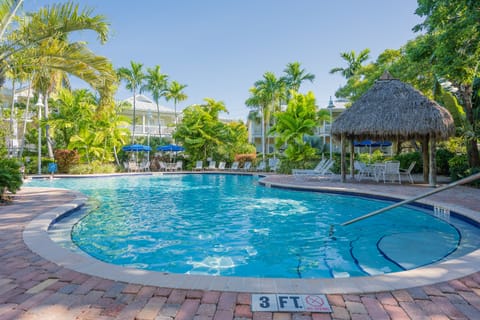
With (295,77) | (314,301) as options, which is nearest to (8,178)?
(314,301)

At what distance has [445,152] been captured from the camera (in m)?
16.4

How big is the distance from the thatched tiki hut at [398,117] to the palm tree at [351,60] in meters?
20.9

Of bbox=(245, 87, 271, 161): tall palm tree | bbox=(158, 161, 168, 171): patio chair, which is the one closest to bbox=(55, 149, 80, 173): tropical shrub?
bbox=(158, 161, 168, 171): patio chair

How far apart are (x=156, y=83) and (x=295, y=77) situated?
558 inches

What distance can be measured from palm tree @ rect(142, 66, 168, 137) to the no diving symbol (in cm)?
2958

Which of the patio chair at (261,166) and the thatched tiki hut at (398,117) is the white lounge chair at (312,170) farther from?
the patio chair at (261,166)

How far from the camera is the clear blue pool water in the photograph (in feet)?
14.1

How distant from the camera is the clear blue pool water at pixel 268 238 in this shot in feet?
14.1

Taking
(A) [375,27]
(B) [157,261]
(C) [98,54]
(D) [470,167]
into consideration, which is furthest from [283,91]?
(B) [157,261]

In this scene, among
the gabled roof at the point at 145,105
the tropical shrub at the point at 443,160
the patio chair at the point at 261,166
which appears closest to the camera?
the tropical shrub at the point at 443,160

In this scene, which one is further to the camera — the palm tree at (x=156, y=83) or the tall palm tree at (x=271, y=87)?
the palm tree at (x=156, y=83)

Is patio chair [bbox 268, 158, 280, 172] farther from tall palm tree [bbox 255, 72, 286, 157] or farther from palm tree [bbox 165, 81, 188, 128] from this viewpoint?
palm tree [bbox 165, 81, 188, 128]

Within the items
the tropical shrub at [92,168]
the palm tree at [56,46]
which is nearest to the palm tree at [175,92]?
the tropical shrub at [92,168]

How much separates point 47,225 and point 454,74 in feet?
38.4
